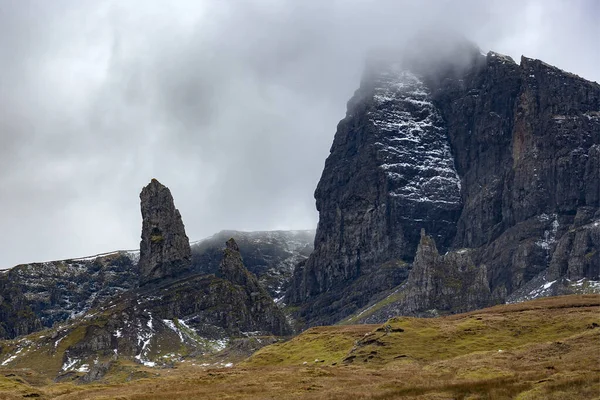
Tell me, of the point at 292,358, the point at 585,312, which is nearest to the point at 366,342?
the point at 292,358

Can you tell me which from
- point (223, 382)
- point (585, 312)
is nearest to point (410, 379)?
point (223, 382)

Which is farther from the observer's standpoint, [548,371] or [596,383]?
[548,371]

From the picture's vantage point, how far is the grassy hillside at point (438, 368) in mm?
81188

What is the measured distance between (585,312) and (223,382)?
88.5 m

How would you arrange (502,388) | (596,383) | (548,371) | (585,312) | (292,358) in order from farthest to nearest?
(292,358) < (585,312) < (548,371) < (502,388) < (596,383)

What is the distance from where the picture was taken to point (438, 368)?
390 ft

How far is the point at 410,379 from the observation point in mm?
101750

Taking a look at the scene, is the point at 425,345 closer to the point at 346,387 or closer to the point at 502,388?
the point at 346,387

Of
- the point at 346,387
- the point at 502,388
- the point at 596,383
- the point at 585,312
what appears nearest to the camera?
the point at 596,383

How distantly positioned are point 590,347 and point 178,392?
191 feet

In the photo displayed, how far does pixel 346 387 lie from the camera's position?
322 ft

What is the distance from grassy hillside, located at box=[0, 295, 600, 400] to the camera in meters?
81.2

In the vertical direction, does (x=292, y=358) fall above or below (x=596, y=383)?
below

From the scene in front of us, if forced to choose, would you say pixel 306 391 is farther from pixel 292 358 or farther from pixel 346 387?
pixel 292 358
